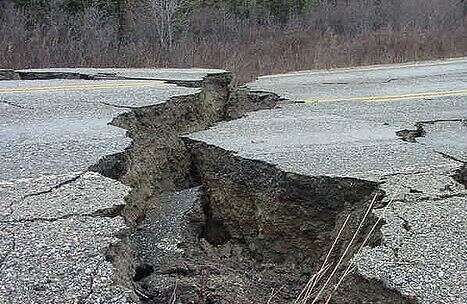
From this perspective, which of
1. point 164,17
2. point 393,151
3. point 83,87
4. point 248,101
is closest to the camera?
point 393,151

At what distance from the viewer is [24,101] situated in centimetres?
559

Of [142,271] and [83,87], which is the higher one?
[83,87]

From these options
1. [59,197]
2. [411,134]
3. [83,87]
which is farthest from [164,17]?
[59,197]

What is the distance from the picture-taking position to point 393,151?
4.02 meters

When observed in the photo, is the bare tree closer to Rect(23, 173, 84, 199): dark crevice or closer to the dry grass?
Rect(23, 173, 84, 199): dark crevice

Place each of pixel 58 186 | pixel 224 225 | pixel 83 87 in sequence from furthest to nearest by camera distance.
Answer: pixel 83 87 < pixel 224 225 < pixel 58 186

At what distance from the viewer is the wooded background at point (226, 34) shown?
36.3ft

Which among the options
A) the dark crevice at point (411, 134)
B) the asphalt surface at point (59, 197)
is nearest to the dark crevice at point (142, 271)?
the asphalt surface at point (59, 197)

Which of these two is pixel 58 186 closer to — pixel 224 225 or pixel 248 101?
pixel 224 225

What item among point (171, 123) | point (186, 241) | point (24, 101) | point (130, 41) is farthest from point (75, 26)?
point (186, 241)

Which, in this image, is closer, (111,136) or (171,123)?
(111,136)

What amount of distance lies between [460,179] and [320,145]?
104 centimetres

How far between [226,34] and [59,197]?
1257cm

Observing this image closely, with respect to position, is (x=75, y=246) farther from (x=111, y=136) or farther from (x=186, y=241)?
(x=111, y=136)
